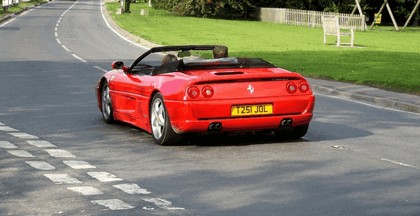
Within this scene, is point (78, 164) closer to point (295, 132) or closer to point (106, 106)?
point (295, 132)

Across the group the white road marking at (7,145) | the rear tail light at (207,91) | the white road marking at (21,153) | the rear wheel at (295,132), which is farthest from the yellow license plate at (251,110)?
the white road marking at (7,145)

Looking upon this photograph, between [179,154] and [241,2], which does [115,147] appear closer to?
[179,154]

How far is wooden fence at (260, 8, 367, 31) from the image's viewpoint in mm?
60781

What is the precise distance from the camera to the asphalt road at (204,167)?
8.43 metres

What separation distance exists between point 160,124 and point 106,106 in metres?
2.46

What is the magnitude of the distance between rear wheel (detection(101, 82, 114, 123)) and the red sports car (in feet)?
4.61

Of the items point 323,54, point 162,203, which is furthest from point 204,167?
point 323,54

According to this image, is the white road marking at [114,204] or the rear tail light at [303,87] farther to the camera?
the rear tail light at [303,87]

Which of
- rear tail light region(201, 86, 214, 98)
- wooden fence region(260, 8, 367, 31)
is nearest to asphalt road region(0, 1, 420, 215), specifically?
rear tail light region(201, 86, 214, 98)

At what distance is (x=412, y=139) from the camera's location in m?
13.1

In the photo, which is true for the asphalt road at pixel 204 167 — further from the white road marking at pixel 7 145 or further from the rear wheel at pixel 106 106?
the rear wheel at pixel 106 106

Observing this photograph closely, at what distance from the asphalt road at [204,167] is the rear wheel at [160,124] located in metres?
0.17

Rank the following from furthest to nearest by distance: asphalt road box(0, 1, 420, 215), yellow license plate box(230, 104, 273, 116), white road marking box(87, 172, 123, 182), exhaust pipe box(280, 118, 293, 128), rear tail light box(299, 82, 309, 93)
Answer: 1. rear tail light box(299, 82, 309, 93)
2. exhaust pipe box(280, 118, 293, 128)
3. yellow license plate box(230, 104, 273, 116)
4. white road marking box(87, 172, 123, 182)
5. asphalt road box(0, 1, 420, 215)

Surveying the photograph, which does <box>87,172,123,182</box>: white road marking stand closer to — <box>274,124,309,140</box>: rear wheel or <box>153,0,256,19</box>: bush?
<box>274,124,309,140</box>: rear wheel
